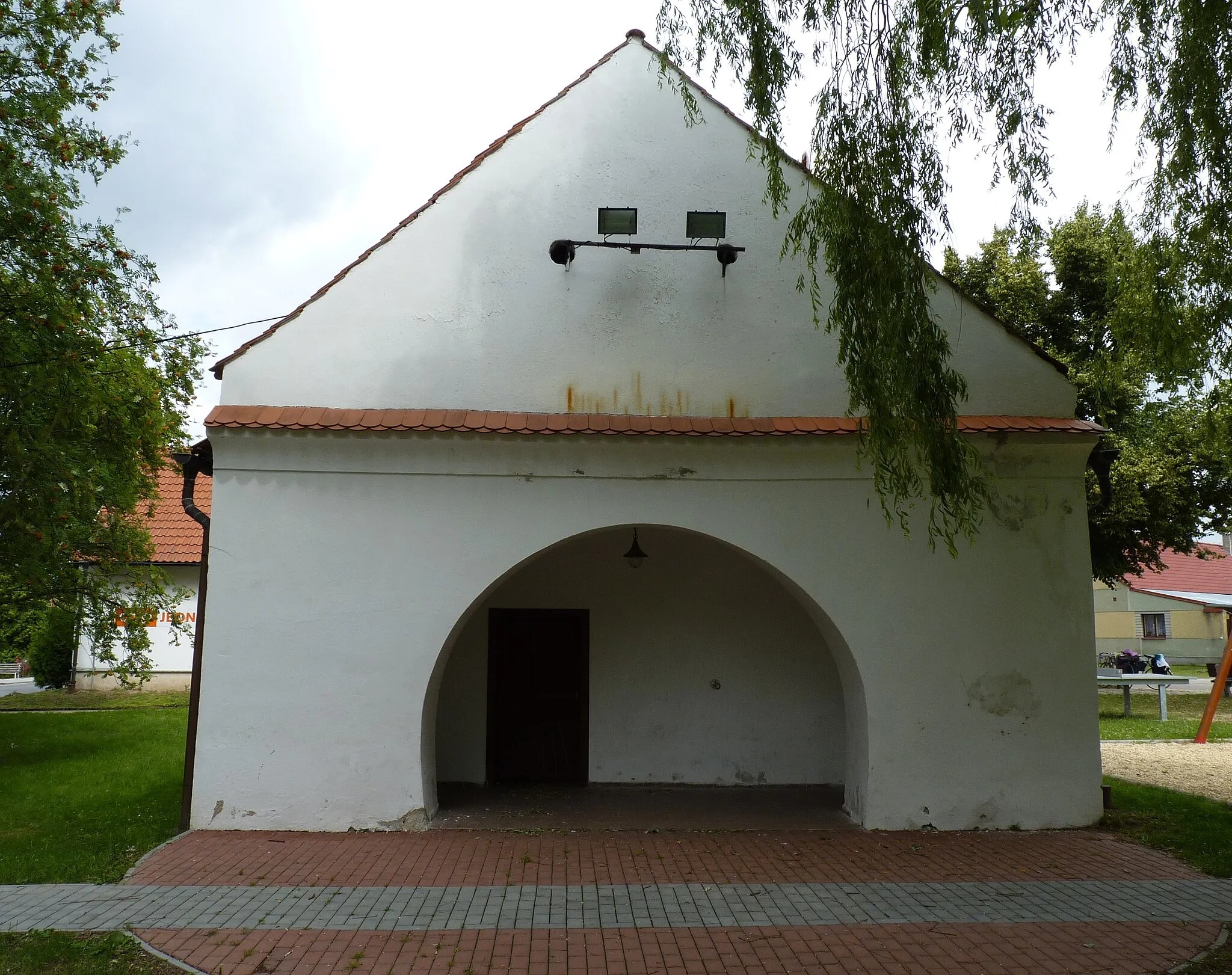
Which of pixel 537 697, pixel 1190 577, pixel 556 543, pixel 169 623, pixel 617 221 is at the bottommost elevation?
pixel 537 697

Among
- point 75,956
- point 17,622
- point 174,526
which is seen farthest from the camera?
point 174,526

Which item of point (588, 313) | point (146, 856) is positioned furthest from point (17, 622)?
point (588, 313)

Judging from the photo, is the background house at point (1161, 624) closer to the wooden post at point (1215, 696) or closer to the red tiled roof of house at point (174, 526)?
the wooden post at point (1215, 696)

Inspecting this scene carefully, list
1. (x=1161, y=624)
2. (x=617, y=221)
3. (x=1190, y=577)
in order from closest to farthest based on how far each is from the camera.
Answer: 1. (x=617, y=221)
2. (x=1161, y=624)
3. (x=1190, y=577)

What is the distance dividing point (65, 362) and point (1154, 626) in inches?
1582

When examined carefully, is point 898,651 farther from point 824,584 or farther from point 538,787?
point 538,787

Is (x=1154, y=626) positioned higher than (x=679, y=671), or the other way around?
(x=1154, y=626)

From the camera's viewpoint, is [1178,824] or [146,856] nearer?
[146,856]

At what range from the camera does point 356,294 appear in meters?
8.74

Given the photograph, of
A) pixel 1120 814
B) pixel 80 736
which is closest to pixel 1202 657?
pixel 1120 814

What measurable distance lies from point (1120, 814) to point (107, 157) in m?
13.8

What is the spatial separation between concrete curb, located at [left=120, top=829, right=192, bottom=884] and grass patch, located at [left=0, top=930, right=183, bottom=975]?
1.15 m

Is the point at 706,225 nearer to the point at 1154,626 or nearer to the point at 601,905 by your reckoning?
the point at 601,905

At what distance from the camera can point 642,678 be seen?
1032 centimetres
